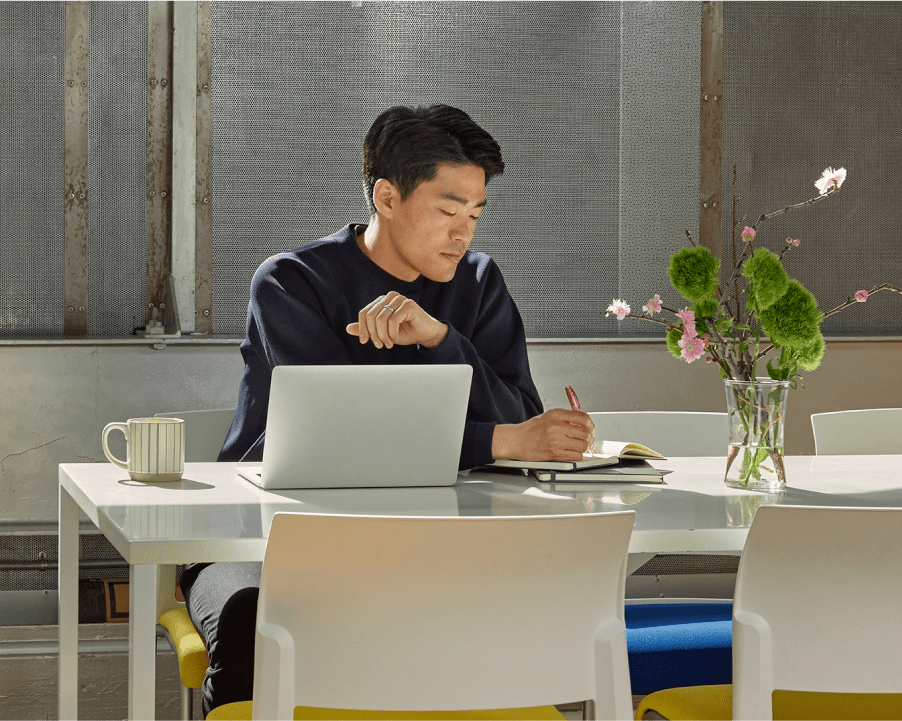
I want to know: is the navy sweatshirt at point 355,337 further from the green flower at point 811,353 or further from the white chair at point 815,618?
the white chair at point 815,618

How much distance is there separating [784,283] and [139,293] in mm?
2370

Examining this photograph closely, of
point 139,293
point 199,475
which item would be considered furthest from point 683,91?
point 199,475

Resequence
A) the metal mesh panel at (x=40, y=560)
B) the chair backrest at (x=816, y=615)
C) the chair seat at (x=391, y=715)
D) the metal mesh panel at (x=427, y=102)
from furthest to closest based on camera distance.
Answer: the metal mesh panel at (x=427, y=102), the metal mesh panel at (x=40, y=560), the chair seat at (x=391, y=715), the chair backrest at (x=816, y=615)

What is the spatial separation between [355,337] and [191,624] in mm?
682

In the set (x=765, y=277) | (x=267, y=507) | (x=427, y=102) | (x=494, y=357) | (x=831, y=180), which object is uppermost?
(x=427, y=102)

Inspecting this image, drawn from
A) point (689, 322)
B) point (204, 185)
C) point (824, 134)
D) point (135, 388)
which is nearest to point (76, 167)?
point (204, 185)

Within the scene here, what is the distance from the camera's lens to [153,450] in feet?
5.78

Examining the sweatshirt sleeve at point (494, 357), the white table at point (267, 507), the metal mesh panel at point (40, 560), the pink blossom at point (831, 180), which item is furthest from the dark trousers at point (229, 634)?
the metal mesh panel at point (40, 560)

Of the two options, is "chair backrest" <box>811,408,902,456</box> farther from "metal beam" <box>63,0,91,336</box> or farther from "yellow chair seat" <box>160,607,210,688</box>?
"metal beam" <box>63,0,91,336</box>

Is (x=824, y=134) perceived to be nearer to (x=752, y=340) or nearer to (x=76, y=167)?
(x=752, y=340)

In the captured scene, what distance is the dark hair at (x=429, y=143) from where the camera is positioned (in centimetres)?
238

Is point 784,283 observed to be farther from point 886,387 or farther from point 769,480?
point 886,387

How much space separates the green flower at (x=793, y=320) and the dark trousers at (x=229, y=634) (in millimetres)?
914

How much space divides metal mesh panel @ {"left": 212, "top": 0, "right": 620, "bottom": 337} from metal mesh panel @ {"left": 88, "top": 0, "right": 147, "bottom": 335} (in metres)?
0.24
